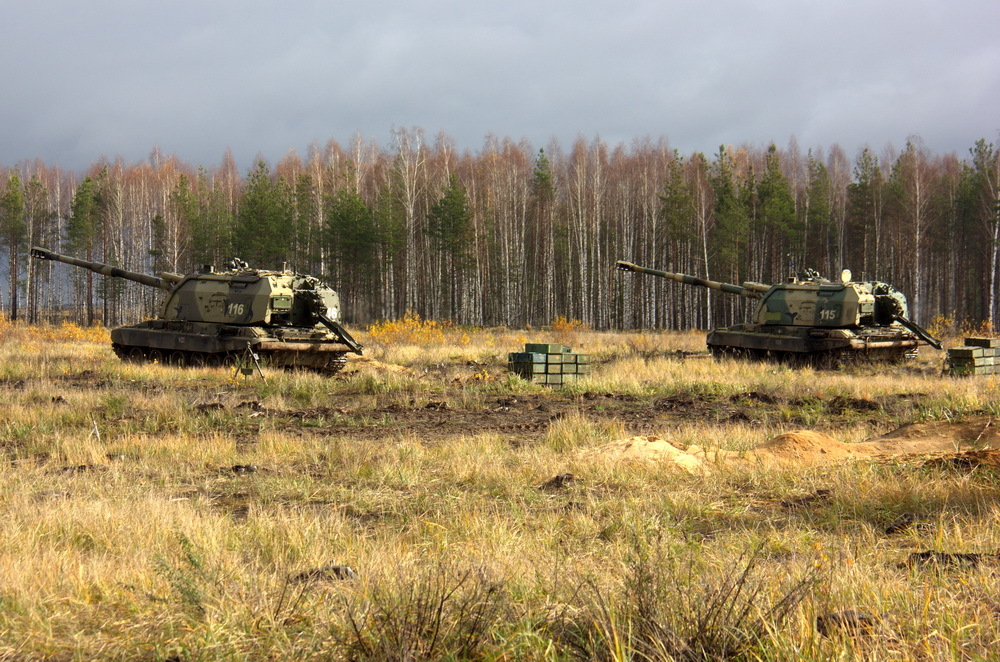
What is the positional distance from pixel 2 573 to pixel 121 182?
5192 cm

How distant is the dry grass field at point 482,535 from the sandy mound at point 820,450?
5 centimetres

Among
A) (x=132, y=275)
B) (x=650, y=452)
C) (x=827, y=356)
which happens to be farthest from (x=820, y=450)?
(x=132, y=275)

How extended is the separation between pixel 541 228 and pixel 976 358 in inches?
1299

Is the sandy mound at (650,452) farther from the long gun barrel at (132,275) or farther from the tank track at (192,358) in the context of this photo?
the long gun barrel at (132,275)

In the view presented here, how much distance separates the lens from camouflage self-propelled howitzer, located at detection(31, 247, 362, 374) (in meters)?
17.1

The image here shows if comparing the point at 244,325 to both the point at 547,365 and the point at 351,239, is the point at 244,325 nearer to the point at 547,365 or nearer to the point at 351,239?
the point at 547,365

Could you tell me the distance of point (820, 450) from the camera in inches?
314

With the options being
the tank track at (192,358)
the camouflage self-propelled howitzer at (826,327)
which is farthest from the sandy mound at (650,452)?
the camouflage self-propelled howitzer at (826,327)

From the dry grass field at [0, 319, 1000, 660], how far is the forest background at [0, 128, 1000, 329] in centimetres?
3075

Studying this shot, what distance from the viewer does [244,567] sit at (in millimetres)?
4074

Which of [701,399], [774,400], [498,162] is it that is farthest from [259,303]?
[498,162]

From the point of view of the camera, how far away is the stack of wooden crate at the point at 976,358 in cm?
1681

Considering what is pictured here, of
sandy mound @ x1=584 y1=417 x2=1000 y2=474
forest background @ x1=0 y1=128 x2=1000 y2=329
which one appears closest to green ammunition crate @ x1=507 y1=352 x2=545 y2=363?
sandy mound @ x1=584 y1=417 x2=1000 y2=474

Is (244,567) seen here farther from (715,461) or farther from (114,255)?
(114,255)
